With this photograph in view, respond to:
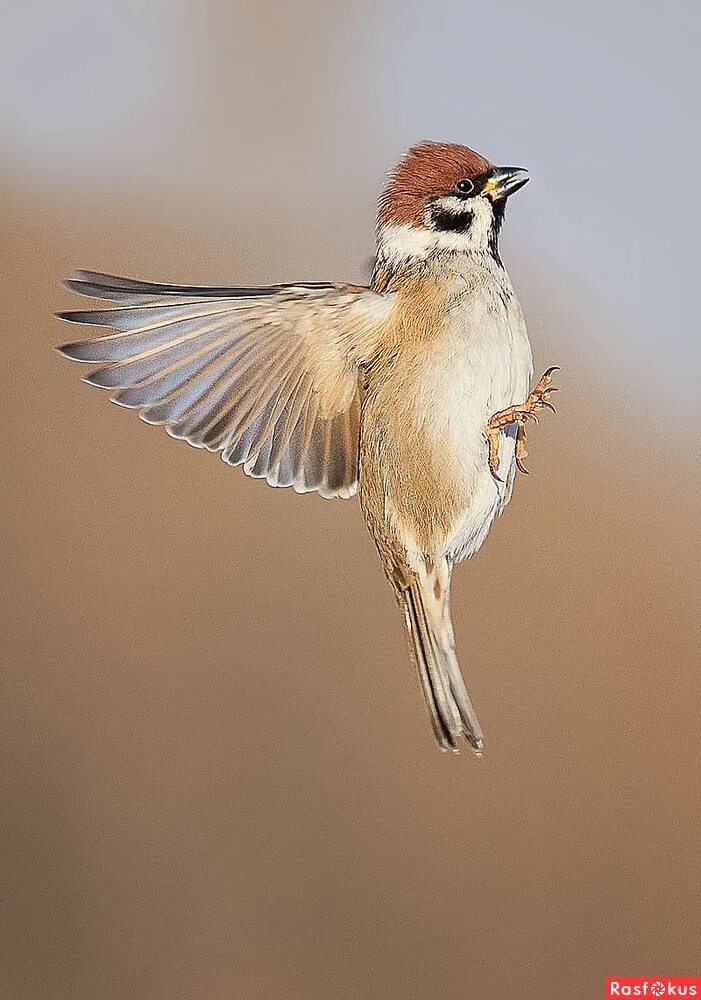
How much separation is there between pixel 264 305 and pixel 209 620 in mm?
383

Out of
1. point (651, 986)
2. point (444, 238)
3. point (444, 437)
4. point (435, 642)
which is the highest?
point (444, 238)

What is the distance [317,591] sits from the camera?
0.92m

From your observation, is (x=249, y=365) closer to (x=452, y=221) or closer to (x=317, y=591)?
(x=452, y=221)

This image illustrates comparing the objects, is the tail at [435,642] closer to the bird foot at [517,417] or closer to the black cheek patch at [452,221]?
the bird foot at [517,417]

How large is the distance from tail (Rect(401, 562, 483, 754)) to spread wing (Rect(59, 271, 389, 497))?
8 centimetres

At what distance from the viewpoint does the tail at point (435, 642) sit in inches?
26.2

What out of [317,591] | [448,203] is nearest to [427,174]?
[448,203]

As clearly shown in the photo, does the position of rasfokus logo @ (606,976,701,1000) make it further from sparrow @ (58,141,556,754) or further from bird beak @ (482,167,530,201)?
bird beak @ (482,167,530,201)

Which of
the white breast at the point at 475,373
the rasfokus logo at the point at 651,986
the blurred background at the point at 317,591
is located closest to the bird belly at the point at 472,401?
the white breast at the point at 475,373

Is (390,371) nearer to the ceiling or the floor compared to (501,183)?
nearer to the floor

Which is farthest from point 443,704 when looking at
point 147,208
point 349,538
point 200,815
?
point 147,208

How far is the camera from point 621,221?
33.5 inches

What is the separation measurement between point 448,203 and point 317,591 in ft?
1.26

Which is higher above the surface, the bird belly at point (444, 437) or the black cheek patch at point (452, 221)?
the black cheek patch at point (452, 221)
